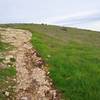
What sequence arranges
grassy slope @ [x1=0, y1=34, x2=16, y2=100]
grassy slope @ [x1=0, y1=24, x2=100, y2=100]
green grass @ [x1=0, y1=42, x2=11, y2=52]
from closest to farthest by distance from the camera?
grassy slope @ [x1=0, y1=34, x2=16, y2=100], grassy slope @ [x1=0, y1=24, x2=100, y2=100], green grass @ [x1=0, y1=42, x2=11, y2=52]

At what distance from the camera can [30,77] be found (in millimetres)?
26781

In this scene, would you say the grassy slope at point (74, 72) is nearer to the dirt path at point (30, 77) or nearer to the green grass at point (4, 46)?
the dirt path at point (30, 77)

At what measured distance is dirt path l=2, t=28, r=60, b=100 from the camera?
77.2ft

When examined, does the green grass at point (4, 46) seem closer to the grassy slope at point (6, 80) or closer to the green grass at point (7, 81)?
the grassy slope at point (6, 80)

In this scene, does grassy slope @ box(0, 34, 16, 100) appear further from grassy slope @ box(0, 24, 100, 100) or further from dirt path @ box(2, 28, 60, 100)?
grassy slope @ box(0, 24, 100, 100)

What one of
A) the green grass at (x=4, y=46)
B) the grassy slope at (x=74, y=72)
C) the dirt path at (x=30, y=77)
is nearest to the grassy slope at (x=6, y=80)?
the dirt path at (x=30, y=77)

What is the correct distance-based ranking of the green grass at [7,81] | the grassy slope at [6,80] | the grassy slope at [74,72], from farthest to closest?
1. the grassy slope at [74,72]
2. the grassy slope at [6,80]
3. the green grass at [7,81]

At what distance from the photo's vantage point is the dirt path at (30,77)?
77.2ft

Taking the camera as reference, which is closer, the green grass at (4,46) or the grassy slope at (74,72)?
the grassy slope at (74,72)

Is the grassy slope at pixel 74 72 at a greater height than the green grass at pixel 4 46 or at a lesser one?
lesser

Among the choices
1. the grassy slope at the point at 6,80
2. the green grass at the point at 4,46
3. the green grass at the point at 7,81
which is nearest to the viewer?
the green grass at the point at 7,81

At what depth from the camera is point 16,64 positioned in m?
29.9

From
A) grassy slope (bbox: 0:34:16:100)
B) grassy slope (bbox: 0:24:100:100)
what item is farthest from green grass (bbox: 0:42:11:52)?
grassy slope (bbox: 0:34:16:100)

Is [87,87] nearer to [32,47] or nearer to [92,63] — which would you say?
[92,63]
